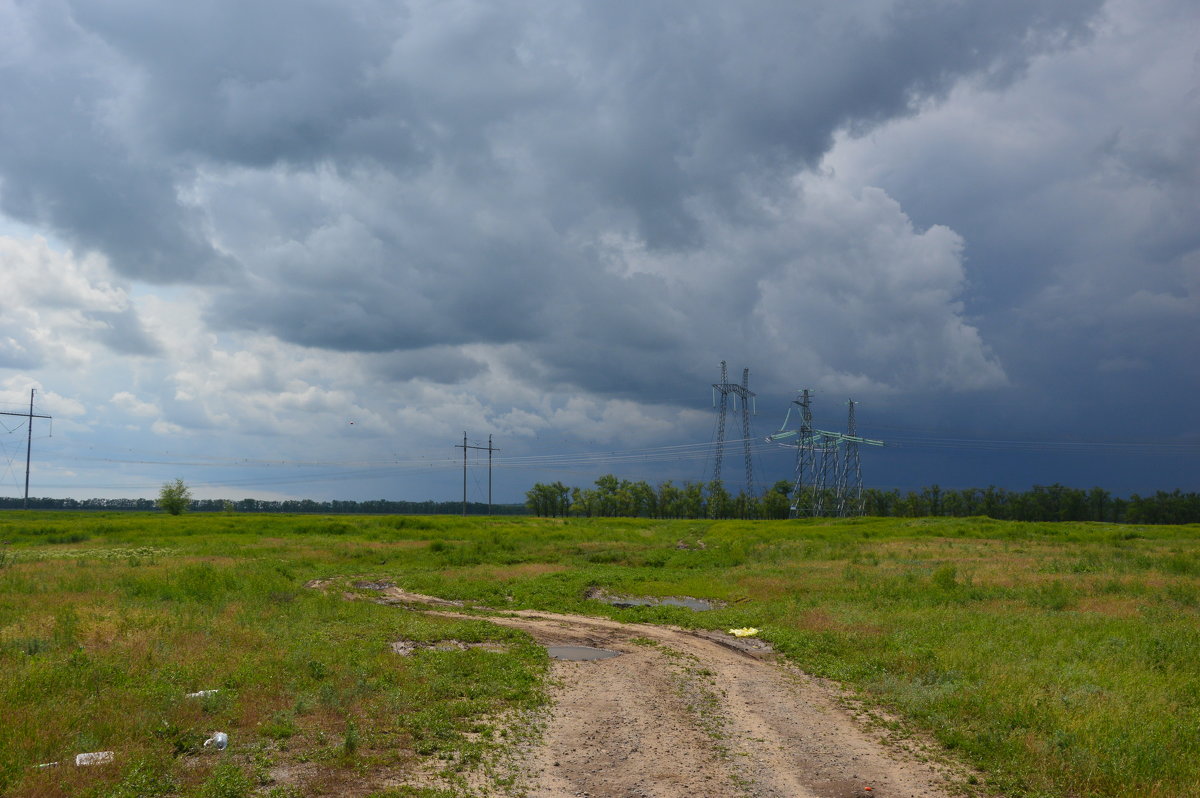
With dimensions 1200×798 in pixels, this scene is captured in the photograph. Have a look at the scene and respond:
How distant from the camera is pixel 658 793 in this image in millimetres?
10719

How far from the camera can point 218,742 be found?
11.9m

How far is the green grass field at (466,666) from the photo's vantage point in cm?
1122

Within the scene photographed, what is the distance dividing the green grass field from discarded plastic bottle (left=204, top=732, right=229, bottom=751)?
0.17 meters

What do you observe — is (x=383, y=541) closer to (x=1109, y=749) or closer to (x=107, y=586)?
(x=107, y=586)

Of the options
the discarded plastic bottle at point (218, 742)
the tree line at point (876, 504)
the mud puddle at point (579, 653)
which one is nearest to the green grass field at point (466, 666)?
the discarded plastic bottle at point (218, 742)

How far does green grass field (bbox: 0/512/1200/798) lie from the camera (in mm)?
11219

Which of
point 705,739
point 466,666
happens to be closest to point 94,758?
point 466,666

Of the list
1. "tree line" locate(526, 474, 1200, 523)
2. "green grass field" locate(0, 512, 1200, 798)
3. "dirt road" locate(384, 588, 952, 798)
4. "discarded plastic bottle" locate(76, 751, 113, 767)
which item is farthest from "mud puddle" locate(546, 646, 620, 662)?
"tree line" locate(526, 474, 1200, 523)

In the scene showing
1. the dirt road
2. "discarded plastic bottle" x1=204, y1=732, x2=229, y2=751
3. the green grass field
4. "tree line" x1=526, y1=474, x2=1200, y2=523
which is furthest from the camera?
"tree line" x1=526, y1=474, x2=1200, y2=523

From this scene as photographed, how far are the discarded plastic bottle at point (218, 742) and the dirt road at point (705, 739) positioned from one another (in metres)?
4.87

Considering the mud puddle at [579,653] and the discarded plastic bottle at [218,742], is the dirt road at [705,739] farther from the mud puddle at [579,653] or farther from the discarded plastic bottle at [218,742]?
the discarded plastic bottle at [218,742]

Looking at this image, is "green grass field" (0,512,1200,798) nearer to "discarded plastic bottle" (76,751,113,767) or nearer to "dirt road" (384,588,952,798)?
"discarded plastic bottle" (76,751,113,767)

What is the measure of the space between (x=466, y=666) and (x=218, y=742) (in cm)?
668

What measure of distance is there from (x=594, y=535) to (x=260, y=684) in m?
64.1
